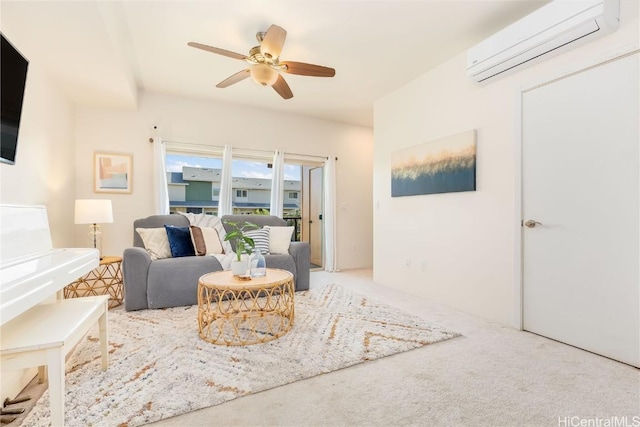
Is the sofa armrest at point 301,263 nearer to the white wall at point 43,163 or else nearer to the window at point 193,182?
the window at point 193,182

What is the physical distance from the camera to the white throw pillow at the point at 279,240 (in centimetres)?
378

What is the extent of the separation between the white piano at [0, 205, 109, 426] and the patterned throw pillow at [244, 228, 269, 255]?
1950 mm

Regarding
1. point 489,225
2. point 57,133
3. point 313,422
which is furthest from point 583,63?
point 57,133

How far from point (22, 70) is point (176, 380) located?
2127mm

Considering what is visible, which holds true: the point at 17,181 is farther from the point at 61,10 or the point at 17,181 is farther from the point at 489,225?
the point at 489,225

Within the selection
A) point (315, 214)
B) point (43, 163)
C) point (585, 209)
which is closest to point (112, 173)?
point (43, 163)

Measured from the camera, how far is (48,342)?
1.18 meters

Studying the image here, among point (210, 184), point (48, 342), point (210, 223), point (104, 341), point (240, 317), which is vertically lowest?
point (240, 317)

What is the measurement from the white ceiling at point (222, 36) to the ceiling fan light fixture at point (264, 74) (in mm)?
322

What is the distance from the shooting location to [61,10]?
6.44 ft

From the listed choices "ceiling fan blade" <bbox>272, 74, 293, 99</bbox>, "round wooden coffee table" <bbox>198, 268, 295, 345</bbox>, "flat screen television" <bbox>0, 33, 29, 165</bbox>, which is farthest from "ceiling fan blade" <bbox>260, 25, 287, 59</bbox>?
"round wooden coffee table" <bbox>198, 268, 295, 345</bbox>

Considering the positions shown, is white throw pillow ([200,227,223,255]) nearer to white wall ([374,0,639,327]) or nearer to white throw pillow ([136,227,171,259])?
white throw pillow ([136,227,171,259])

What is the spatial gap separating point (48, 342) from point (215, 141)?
3612 millimetres

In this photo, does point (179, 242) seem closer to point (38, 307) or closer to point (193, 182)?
point (193, 182)
